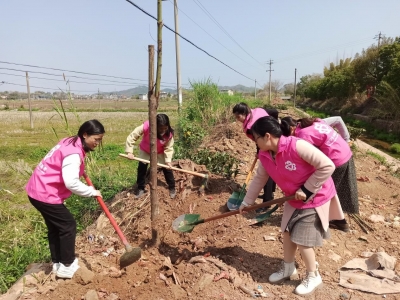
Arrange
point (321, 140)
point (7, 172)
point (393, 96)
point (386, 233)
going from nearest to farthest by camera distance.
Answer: point (321, 140)
point (386, 233)
point (7, 172)
point (393, 96)

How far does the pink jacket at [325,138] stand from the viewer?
3193mm

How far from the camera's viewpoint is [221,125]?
912 cm

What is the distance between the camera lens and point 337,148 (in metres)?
3.28

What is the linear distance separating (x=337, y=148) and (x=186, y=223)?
1.72m

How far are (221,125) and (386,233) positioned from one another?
19.1 feet

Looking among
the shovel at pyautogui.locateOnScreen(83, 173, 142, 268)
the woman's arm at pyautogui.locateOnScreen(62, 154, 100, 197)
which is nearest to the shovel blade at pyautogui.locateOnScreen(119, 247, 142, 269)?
the shovel at pyautogui.locateOnScreen(83, 173, 142, 268)

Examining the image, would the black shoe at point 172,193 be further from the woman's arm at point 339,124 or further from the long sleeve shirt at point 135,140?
the woman's arm at point 339,124

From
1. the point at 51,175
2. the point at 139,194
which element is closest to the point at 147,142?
the point at 139,194

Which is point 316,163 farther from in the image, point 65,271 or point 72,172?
point 65,271

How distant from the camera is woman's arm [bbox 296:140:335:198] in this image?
2.23m

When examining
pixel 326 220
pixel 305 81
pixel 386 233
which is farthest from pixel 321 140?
pixel 305 81

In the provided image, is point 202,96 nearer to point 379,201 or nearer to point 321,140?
point 379,201

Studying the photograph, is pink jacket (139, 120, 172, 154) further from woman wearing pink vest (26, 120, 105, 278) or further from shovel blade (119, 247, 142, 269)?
shovel blade (119, 247, 142, 269)

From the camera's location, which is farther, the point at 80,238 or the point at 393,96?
the point at 393,96
